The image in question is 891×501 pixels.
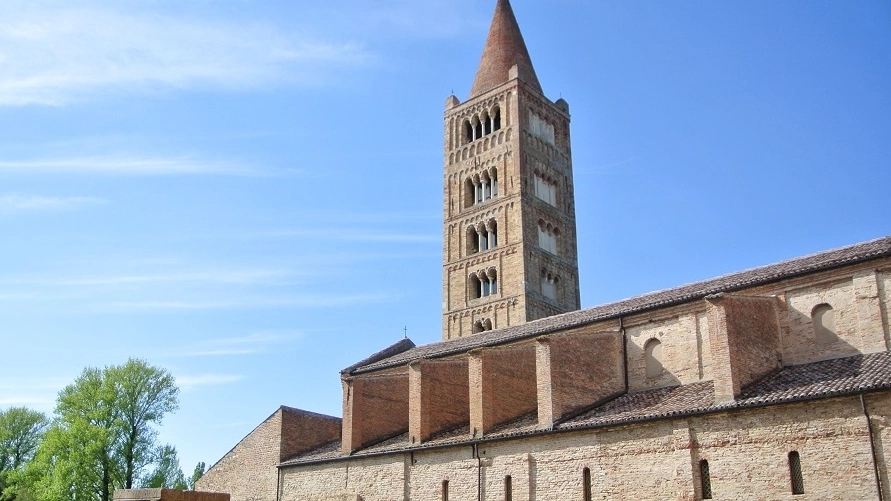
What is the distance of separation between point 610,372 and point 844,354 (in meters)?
5.63

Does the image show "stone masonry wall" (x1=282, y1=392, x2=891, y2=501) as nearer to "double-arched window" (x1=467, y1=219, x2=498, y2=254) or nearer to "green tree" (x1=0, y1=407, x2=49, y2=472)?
"double-arched window" (x1=467, y1=219, x2=498, y2=254)

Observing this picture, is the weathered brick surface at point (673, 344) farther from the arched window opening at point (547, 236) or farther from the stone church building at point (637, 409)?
the arched window opening at point (547, 236)

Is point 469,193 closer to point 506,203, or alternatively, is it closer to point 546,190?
point 506,203

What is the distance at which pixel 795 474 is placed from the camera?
51.8ft

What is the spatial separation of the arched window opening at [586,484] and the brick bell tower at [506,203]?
1846cm

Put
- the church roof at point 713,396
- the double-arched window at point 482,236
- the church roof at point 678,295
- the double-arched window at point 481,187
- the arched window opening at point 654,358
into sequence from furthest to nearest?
the double-arched window at point 481,187 → the double-arched window at point 482,236 → the arched window opening at point 654,358 → the church roof at point 678,295 → the church roof at point 713,396

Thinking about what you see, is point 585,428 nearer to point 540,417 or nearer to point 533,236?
point 540,417

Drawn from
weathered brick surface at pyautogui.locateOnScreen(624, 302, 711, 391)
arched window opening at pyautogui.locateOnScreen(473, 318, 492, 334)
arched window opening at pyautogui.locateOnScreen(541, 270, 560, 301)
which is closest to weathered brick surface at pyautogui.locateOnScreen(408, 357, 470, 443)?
weathered brick surface at pyautogui.locateOnScreen(624, 302, 711, 391)

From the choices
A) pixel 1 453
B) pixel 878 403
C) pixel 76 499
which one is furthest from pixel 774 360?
pixel 1 453

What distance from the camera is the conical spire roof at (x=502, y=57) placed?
143 feet

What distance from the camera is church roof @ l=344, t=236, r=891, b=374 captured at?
19.1 m

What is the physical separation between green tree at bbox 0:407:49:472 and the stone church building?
2469cm

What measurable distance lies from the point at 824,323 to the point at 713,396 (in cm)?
325

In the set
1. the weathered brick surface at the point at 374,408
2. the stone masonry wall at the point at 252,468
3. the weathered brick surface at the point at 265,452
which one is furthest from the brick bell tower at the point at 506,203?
the stone masonry wall at the point at 252,468
